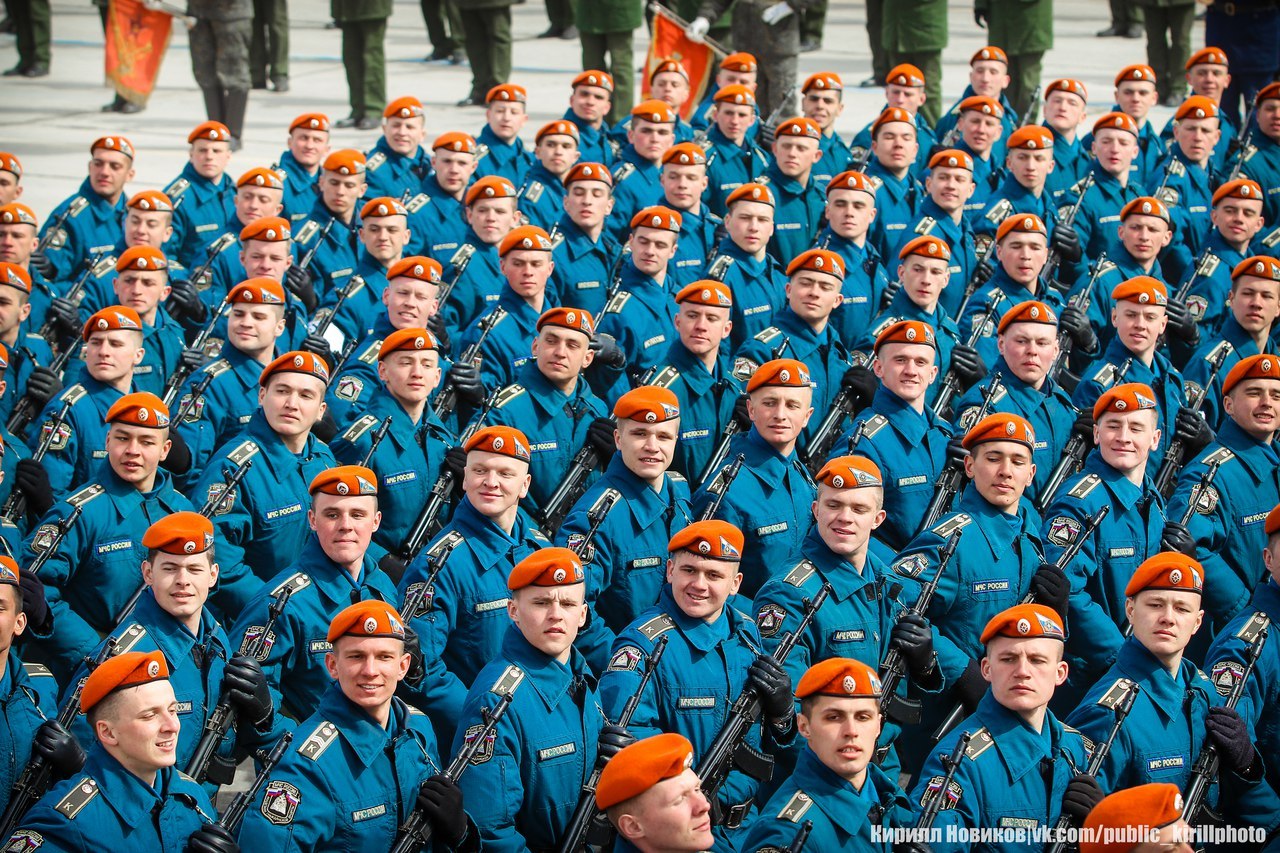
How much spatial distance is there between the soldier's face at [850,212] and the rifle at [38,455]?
197 inches

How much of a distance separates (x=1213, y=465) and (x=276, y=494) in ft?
14.9

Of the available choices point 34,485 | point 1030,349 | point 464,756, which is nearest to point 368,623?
point 464,756

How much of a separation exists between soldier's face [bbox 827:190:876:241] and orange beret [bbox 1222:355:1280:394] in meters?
3.19

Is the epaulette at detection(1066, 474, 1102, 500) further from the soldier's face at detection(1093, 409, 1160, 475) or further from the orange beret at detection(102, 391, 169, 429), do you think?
the orange beret at detection(102, 391, 169, 429)

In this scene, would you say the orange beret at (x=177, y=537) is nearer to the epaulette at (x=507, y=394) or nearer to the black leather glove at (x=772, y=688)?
the black leather glove at (x=772, y=688)

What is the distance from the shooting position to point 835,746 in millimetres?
5754

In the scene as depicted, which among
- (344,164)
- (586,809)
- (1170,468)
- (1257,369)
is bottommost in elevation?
(586,809)

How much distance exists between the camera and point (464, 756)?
6113 millimetres

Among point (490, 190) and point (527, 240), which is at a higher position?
point (490, 190)

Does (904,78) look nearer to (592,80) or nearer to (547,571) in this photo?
(592,80)

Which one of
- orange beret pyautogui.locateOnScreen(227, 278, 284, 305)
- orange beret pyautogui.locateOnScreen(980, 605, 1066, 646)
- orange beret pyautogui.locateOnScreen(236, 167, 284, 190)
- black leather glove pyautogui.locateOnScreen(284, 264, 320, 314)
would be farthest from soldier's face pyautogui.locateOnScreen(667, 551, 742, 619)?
orange beret pyautogui.locateOnScreen(236, 167, 284, 190)

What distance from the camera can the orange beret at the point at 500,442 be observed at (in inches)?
295

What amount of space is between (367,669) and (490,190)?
19.3 feet

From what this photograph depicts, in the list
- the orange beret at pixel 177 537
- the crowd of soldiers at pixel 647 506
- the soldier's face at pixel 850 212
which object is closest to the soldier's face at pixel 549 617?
the crowd of soldiers at pixel 647 506
